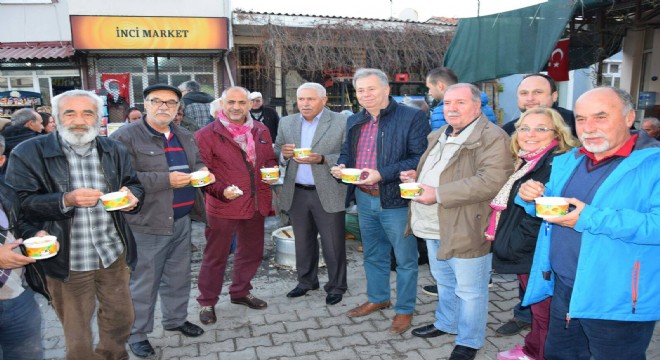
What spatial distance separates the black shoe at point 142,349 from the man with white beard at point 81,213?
1.03ft

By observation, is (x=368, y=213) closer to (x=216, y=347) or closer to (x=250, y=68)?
(x=216, y=347)

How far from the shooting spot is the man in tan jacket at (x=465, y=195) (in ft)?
10.0

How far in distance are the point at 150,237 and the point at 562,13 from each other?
5.61 m

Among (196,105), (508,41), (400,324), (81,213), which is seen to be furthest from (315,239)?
(508,41)

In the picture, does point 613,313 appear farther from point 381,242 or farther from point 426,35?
point 426,35

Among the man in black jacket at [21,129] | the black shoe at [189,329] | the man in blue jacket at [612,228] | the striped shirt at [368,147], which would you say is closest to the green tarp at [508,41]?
the striped shirt at [368,147]

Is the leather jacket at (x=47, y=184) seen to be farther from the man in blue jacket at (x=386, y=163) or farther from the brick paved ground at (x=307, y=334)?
the man in blue jacket at (x=386, y=163)

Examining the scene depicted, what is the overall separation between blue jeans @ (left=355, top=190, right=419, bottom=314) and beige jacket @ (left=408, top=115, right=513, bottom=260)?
61 centimetres

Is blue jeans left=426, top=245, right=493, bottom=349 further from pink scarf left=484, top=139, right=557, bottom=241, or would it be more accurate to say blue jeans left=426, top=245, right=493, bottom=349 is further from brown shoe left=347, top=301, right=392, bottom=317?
brown shoe left=347, top=301, right=392, bottom=317

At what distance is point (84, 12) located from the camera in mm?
12516

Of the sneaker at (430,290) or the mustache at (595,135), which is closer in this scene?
the mustache at (595,135)

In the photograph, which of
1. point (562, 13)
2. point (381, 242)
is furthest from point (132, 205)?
point (562, 13)

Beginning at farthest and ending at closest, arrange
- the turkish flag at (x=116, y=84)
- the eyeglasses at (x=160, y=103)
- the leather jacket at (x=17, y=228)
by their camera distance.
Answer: the turkish flag at (x=116, y=84) → the eyeglasses at (x=160, y=103) → the leather jacket at (x=17, y=228)

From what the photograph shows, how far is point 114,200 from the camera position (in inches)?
105
